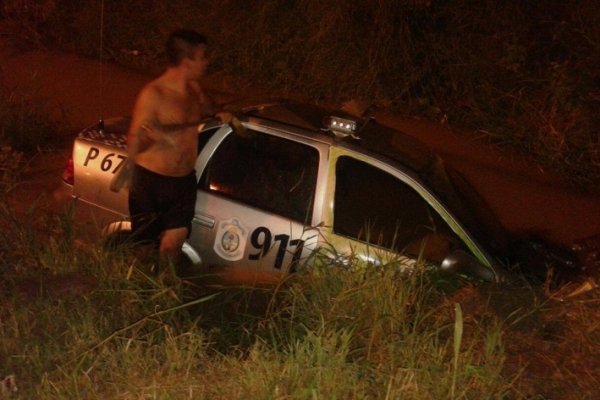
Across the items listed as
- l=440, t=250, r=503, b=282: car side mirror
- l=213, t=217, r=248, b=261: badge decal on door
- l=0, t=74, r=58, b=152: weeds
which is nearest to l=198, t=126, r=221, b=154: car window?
l=213, t=217, r=248, b=261: badge decal on door

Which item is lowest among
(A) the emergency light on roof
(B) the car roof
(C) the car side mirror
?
(C) the car side mirror

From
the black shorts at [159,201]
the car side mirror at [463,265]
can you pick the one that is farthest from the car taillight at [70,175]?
the car side mirror at [463,265]

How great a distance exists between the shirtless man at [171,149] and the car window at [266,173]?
0.20m

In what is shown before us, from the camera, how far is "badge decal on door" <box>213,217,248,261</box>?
16.9ft

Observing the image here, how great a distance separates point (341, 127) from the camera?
5098 mm

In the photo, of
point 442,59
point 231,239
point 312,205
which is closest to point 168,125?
point 231,239

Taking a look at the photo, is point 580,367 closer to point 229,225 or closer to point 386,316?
point 386,316

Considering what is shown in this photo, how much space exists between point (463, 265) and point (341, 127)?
3.59ft

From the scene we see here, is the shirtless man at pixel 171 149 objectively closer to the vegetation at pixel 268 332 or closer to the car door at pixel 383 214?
the vegetation at pixel 268 332

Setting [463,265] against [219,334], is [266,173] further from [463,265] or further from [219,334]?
[463,265]

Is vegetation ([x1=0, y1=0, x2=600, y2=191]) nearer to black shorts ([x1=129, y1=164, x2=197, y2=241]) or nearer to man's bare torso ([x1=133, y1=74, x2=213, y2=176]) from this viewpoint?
man's bare torso ([x1=133, y1=74, x2=213, y2=176])

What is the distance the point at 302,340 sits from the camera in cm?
412

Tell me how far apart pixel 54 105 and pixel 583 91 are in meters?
5.89

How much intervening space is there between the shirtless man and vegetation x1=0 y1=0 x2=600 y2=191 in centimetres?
402
